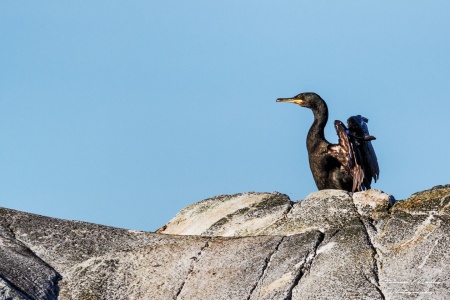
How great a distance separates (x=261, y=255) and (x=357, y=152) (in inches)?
180

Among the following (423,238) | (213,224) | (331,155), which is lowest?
(423,238)

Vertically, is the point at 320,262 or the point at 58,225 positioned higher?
the point at 58,225

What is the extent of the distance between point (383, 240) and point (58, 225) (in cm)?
381

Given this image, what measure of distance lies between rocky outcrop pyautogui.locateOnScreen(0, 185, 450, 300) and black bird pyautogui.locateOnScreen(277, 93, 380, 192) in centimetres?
261

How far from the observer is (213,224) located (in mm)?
14680

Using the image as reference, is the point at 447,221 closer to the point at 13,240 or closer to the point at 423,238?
the point at 423,238

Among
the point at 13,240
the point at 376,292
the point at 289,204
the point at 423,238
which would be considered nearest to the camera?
the point at 376,292

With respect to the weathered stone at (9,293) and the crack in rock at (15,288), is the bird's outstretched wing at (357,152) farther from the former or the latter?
the weathered stone at (9,293)

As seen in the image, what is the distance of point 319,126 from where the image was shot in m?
17.7

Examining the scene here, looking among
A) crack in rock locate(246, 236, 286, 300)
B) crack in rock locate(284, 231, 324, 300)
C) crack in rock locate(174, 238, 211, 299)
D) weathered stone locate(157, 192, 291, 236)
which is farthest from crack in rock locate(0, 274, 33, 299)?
weathered stone locate(157, 192, 291, 236)

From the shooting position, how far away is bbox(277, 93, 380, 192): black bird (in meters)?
16.8

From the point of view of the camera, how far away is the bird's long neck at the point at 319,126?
17.6 metres

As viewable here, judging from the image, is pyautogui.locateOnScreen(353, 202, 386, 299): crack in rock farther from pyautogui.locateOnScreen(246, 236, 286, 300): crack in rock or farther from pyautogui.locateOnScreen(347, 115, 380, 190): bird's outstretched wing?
pyautogui.locateOnScreen(347, 115, 380, 190): bird's outstretched wing

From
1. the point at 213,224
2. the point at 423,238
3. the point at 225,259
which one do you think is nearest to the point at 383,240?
the point at 423,238
